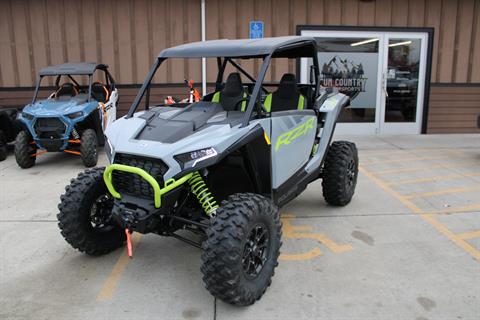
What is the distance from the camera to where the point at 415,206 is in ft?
16.5

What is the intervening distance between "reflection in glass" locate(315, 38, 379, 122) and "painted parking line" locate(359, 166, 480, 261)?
3.82 meters

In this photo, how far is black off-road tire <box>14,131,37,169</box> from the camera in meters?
6.95

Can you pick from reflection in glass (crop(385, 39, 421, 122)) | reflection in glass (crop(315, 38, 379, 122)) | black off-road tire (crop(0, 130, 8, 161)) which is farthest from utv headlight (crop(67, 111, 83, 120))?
reflection in glass (crop(385, 39, 421, 122))

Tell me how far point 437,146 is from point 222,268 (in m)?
7.18

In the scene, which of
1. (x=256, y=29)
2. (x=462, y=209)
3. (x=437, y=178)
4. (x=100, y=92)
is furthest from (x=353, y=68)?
(x=462, y=209)

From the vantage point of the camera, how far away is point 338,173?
4.72m

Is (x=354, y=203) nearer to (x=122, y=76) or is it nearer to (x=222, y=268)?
(x=222, y=268)

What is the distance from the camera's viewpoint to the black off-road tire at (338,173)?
473 centimetres

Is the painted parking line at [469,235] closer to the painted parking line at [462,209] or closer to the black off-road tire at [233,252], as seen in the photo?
the painted parking line at [462,209]

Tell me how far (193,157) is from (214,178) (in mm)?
848

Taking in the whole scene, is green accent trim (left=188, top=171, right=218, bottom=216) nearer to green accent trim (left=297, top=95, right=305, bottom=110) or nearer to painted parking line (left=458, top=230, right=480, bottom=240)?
green accent trim (left=297, top=95, right=305, bottom=110)

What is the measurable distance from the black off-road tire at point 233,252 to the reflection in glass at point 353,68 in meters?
7.02

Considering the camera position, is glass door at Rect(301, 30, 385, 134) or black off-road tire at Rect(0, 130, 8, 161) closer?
black off-road tire at Rect(0, 130, 8, 161)

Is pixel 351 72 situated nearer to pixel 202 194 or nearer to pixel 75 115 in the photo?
pixel 75 115
